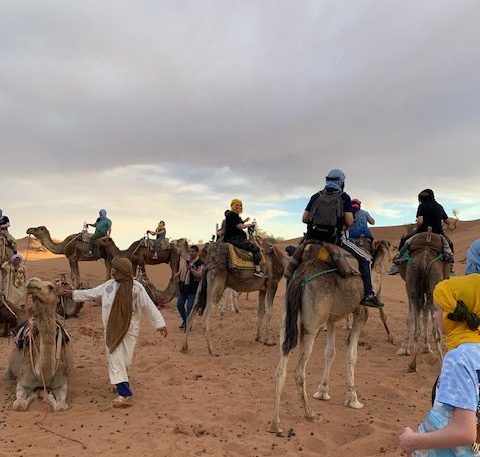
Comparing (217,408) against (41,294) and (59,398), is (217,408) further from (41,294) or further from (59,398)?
(41,294)

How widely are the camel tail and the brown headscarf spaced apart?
213cm

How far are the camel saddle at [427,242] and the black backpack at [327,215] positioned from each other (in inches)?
114

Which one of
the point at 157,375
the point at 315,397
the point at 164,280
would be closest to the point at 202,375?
the point at 157,375

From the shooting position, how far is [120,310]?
674 centimetres

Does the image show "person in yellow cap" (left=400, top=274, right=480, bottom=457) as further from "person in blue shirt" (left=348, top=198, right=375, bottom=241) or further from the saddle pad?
"person in blue shirt" (left=348, top=198, right=375, bottom=241)

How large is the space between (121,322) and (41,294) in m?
1.07

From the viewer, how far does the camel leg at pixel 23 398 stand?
6.43 m

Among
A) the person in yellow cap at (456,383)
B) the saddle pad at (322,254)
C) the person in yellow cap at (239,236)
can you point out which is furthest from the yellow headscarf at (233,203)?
the person in yellow cap at (456,383)

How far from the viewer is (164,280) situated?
26.1 meters

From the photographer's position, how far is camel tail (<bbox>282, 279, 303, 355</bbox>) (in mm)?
6109

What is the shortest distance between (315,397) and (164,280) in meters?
19.6

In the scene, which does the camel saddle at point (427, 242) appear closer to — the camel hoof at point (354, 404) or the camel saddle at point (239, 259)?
the camel saddle at point (239, 259)

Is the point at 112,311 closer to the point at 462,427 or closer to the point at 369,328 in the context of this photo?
the point at 462,427

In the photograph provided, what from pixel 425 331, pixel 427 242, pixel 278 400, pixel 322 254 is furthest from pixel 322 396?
pixel 427 242
